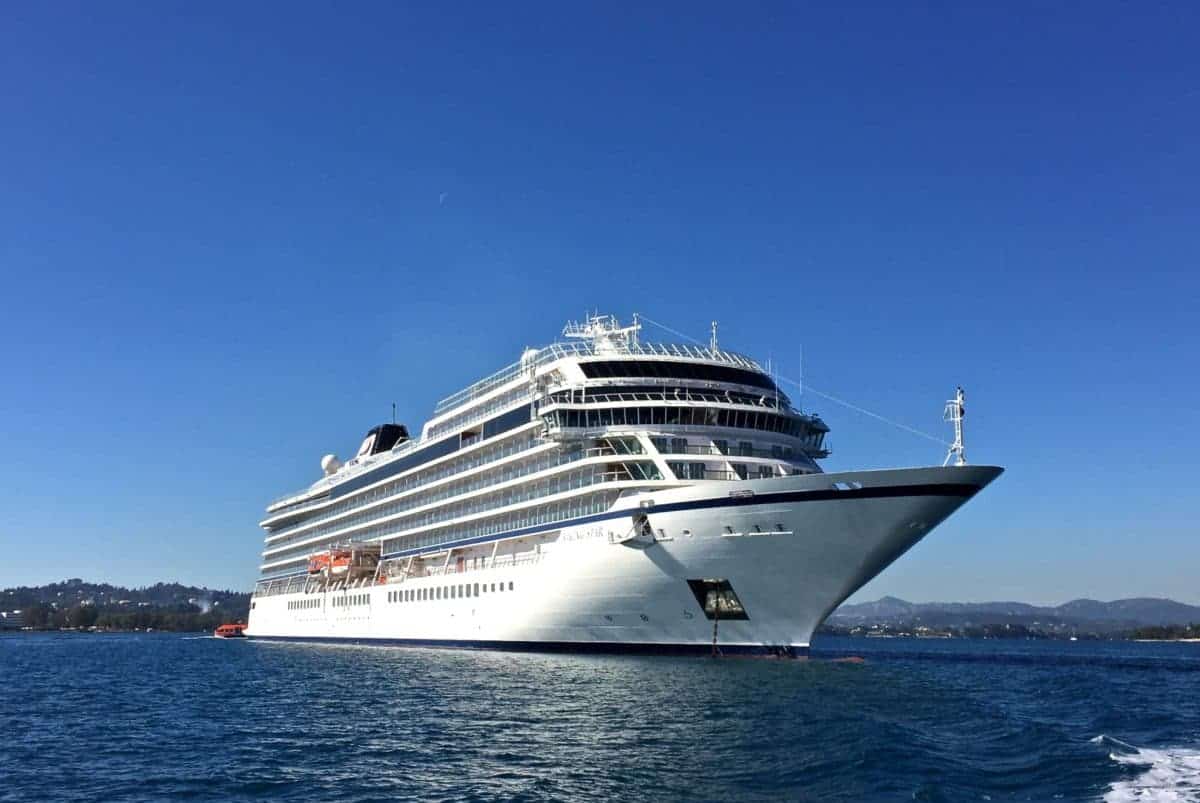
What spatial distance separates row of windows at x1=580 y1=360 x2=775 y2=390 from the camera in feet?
148

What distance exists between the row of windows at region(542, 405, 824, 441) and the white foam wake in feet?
72.8

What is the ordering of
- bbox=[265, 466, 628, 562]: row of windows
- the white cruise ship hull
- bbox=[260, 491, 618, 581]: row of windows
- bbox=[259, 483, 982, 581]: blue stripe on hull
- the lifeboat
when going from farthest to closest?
the lifeboat
bbox=[265, 466, 628, 562]: row of windows
bbox=[260, 491, 618, 581]: row of windows
the white cruise ship hull
bbox=[259, 483, 982, 581]: blue stripe on hull

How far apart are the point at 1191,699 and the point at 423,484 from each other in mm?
41450

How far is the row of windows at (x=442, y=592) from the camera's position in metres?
48.5

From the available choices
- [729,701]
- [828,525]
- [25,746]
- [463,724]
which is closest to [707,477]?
[828,525]

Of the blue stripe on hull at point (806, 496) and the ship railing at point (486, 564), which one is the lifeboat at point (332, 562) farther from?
the blue stripe on hull at point (806, 496)

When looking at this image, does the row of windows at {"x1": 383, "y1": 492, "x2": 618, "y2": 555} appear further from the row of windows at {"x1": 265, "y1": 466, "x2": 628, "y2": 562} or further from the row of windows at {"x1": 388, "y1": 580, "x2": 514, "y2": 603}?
the row of windows at {"x1": 388, "y1": 580, "x2": 514, "y2": 603}

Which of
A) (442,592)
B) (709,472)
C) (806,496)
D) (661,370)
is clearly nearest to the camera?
(806,496)

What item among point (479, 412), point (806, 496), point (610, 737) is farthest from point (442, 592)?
point (610, 737)

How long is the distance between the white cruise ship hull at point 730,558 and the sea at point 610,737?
1909 mm

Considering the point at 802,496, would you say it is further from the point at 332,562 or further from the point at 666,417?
the point at 332,562

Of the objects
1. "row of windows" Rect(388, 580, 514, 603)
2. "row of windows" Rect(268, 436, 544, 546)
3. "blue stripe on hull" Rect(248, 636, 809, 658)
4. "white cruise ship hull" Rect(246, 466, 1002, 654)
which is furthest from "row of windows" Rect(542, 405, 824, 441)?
"blue stripe on hull" Rect(248, 636, 809, 658)

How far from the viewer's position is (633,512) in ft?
125

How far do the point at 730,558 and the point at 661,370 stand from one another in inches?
456
